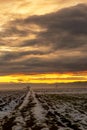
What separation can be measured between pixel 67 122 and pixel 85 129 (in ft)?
18.4

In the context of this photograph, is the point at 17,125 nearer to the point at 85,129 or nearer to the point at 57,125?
the point at 57,125

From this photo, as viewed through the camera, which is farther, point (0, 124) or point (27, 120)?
point (27, 120)

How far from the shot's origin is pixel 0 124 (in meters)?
43.7

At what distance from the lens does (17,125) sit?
4194 centimetres

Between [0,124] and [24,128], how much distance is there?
5.17 m

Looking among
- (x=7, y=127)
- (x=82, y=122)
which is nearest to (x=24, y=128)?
(x=7, y=127)

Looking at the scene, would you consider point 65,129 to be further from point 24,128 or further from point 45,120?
point 45,120

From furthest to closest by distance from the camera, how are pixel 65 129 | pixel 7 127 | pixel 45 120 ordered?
pixel 45 120, pixel 7 127, pixel 65 129

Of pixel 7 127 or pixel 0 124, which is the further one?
pixel 0 124

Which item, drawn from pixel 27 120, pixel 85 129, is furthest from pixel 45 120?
pixel 85 129

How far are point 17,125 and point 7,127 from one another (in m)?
1.71

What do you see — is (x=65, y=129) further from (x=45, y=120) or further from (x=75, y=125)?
(x=45, y=120)

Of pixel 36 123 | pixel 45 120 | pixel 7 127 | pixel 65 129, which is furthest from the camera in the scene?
pixel 45 120

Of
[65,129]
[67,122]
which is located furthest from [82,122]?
[65,129]
